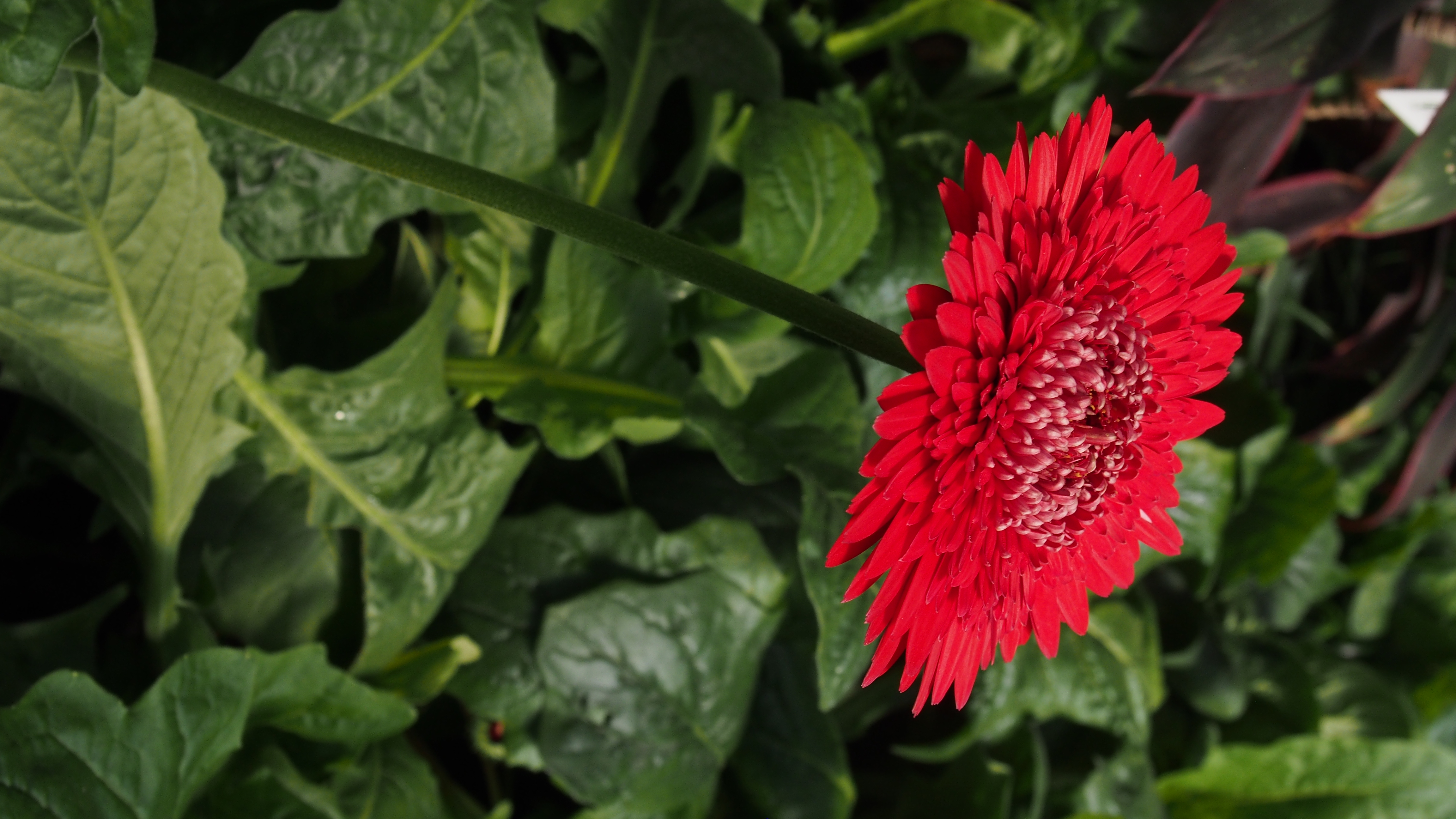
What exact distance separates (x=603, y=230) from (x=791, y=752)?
1.81 feet

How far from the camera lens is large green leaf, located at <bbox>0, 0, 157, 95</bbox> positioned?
30 centimetres

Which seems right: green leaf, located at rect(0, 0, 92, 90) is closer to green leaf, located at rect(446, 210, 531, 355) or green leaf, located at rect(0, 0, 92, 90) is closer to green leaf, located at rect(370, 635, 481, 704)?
green leaf, located at rect(446, 210, 531, 355)

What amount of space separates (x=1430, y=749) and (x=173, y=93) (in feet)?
4.02

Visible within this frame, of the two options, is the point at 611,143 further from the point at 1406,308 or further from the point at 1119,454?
the point at 1406,308

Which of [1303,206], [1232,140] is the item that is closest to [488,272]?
[1232,140]

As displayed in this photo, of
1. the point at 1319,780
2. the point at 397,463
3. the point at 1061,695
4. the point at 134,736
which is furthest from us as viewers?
the point at 1319,780

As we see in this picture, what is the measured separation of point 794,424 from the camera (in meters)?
0.58

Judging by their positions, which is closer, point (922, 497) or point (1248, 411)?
point (922, 497)

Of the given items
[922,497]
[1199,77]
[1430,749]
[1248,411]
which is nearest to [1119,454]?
[922,497]

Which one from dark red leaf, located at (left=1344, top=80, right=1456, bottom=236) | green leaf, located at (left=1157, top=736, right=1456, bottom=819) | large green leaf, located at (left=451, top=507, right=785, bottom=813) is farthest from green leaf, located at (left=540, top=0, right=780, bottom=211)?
green leaf, located at (left=1157, top=736, right=1456, bottom=819)

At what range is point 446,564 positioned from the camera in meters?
0.57

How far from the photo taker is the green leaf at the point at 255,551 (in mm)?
561

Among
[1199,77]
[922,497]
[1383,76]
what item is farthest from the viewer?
[1383,76]

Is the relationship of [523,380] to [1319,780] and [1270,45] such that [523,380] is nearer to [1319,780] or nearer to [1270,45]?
[1270,45]
